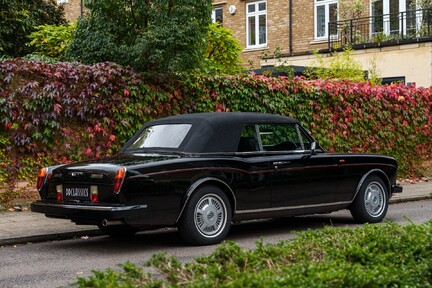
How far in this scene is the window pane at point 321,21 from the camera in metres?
30.0

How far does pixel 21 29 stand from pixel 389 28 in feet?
44.0

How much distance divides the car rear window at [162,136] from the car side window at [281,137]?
110cm

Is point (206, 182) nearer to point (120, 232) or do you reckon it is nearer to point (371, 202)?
point (120, 232)

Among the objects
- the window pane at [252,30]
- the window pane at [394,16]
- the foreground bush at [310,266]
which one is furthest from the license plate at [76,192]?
the window pane at [252,30]

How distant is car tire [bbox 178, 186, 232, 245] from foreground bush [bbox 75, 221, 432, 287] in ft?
8.15

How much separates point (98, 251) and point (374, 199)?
→ 4.50 metres

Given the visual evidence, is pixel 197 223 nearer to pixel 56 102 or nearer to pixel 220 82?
pixel 56 102

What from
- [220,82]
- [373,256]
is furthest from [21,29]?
[373,256]

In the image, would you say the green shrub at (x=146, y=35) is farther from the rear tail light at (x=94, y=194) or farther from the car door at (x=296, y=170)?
the rear tail light at (x=94, y=194)

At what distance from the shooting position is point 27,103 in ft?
41.7

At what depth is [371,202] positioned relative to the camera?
11180 mm

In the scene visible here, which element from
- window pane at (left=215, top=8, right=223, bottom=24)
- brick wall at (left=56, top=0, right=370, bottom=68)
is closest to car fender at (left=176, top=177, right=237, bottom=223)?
brick wall at (left=56, top=0, right=370, bottom=68)

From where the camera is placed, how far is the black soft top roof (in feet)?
30.9

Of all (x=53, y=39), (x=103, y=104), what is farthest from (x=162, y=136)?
(x=53, y=39)
